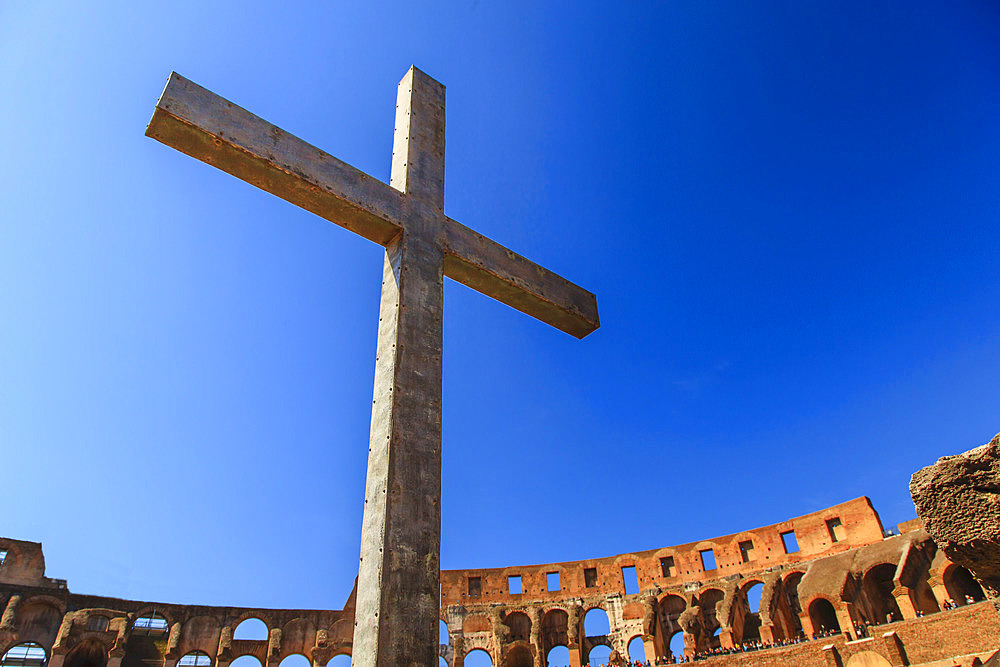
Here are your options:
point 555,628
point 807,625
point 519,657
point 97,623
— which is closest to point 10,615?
point 97,623

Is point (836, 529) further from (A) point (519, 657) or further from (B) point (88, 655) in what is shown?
(B) point (88, 655)

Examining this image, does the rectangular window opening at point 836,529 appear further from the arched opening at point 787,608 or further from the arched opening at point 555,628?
the arched opening at point 555,628

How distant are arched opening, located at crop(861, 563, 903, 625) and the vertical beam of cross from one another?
2832cm

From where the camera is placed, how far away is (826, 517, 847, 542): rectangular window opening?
92.1 ft

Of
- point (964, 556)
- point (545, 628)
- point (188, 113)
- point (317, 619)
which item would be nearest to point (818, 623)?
point (545, 628)

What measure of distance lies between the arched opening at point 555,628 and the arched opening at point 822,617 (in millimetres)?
11825

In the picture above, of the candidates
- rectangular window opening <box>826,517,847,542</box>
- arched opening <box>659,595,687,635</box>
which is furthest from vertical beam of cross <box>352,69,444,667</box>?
arched opening <box>659,595,687,635</box>

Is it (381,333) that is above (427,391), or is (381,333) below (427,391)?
above

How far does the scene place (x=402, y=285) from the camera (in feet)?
11.3

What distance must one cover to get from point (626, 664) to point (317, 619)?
590 inches

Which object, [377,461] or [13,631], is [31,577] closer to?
[13,631]

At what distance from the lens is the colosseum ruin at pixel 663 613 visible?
72.9 feet

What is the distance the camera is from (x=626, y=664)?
29.7 m

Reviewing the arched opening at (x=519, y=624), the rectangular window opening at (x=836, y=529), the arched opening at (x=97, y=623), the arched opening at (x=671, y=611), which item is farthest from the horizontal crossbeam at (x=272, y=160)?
the arched opening at (x=671, y=611)
